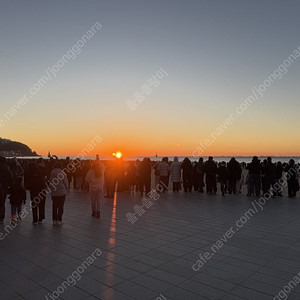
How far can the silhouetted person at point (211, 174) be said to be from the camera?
547 inches

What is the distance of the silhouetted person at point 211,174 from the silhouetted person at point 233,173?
721 mm

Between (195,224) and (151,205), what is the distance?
11.3ft

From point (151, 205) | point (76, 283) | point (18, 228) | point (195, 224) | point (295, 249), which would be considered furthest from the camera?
point (151, 205)

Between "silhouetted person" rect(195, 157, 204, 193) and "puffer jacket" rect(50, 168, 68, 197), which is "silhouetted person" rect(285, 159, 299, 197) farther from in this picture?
"puffer jacket" rect(50, 168, 68, 197)

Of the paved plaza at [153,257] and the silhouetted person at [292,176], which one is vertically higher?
the silhouetted person at [292,176]

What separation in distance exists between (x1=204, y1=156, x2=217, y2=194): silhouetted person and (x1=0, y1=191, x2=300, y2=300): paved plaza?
498 centimetres

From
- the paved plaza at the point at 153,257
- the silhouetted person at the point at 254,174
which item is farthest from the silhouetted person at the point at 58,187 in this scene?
the silhouetted person at the point at 254,174

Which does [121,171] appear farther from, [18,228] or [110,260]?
[110,260]

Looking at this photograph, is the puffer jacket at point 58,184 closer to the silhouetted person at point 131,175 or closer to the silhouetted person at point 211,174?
the silhouetted person at point 131,175

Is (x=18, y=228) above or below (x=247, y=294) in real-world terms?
below

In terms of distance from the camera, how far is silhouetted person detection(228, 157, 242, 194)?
529 inches

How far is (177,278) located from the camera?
13.8 ft

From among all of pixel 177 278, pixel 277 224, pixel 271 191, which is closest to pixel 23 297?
pixel 177 278

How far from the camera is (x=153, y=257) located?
16.8 ft
